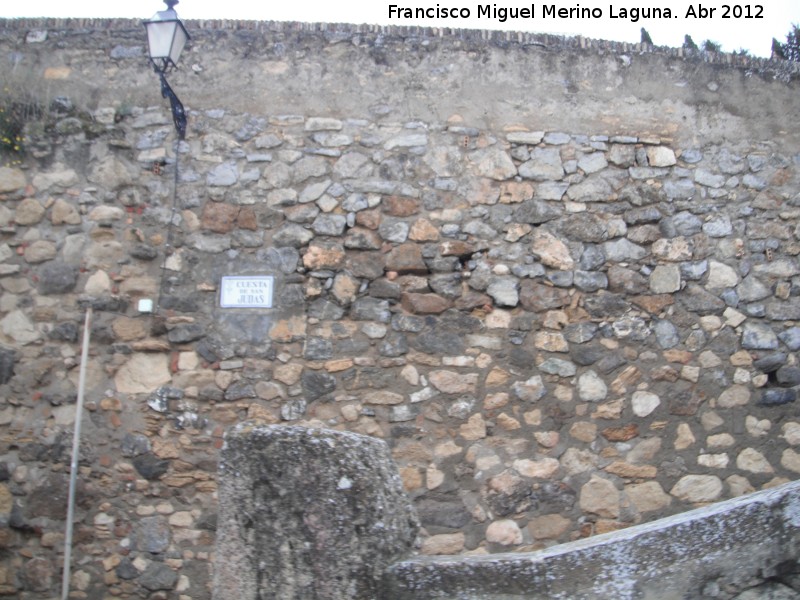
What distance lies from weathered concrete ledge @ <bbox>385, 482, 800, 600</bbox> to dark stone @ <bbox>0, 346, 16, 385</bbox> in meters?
3.54

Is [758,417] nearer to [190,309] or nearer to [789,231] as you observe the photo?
[789,231]

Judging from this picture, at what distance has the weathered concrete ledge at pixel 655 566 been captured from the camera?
192cm

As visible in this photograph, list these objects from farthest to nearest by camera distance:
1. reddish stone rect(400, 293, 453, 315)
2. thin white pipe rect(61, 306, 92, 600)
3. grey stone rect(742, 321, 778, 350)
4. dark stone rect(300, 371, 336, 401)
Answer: grey stone rect(742, 321, 778, 350) → reddish stone rect(400, 293, 453, 315) → dark stone rect(300, 371, 336, 401) → thin white pipe rect(61, 306, 92, 600)

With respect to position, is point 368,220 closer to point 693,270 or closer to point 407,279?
point 407,279

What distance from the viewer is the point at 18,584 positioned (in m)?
4.45

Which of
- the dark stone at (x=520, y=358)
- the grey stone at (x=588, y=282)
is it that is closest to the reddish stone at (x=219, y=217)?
A: the dark stone at (x=520, y=358)

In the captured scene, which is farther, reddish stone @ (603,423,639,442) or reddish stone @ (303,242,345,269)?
reddish stone @ (303,242,345,269)

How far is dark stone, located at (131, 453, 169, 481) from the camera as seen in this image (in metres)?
4.41

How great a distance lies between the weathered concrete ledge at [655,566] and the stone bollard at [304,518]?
106 millimetres

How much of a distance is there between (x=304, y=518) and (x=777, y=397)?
3.66 meters

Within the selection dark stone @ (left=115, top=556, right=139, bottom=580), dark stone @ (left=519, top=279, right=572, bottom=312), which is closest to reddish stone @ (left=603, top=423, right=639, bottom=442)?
dark stone @ (left=519, top=279, right=572, bottom=312)

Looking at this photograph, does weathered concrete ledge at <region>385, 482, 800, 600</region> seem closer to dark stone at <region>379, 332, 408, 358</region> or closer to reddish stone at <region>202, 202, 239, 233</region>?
dark stone at <region>379, 332, 408, 358</region>

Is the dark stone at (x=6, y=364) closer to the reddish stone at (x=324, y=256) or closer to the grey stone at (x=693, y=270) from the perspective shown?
the reddish stone at (x=324, y=256)

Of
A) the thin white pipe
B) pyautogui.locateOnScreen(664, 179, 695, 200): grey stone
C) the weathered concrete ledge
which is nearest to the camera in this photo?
the weathered concrete ledge
